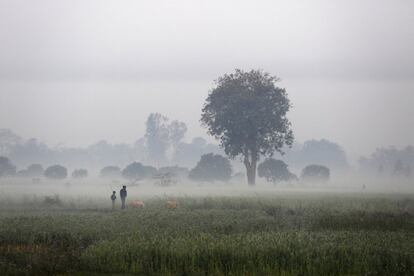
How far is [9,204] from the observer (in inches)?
1779

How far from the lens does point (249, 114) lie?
7862cm

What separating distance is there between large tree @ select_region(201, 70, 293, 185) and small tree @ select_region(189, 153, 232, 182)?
63.9ft

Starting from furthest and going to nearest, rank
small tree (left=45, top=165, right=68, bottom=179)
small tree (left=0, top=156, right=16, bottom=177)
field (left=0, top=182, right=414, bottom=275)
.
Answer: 1. small tree (left=0, top=156, right=16, bottom=177)
2. small tree (left=45, top=165, right=68, bottom=179)
3. field (left=0, top=182, right=414, bottom=275)

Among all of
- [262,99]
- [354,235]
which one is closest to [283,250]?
[354,235]

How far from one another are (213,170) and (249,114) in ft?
82.3

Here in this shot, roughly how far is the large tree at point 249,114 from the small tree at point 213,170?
767 inches

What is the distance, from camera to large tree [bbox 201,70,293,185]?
78875 millimetres

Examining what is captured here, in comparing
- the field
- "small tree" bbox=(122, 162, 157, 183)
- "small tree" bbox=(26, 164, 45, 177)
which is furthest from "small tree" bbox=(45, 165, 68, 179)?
the field

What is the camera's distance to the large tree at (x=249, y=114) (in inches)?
3105

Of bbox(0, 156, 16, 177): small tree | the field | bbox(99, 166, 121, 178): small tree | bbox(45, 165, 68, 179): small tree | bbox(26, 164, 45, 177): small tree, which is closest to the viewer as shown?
the field

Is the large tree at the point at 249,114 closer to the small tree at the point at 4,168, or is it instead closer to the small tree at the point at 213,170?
the small tree at the point at 213,170

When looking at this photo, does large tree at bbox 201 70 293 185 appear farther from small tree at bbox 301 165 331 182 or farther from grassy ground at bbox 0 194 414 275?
grassy ground at bbox 0 194 414 275

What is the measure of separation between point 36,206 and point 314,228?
79.9 feet

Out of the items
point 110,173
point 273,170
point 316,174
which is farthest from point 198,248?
point 110,173
